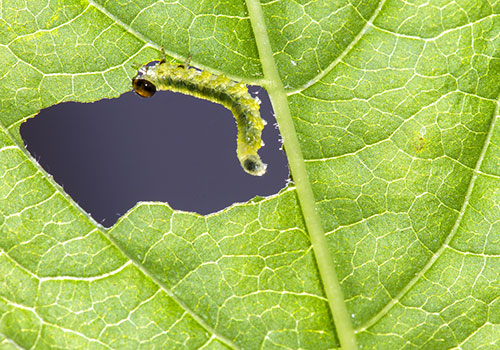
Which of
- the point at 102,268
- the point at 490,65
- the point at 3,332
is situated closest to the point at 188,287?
the point at 102,268

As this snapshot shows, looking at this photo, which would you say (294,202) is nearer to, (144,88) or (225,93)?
(225,93)

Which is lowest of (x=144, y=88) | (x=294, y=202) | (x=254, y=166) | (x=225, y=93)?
(x=294, y=202)

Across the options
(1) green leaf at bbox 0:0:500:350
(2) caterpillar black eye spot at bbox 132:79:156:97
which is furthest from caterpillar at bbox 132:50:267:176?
(1) green leaf at bbox 0:0:500:350

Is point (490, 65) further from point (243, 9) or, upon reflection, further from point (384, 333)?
point (384, 333)

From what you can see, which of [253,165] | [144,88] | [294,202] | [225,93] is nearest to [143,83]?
[144,88]

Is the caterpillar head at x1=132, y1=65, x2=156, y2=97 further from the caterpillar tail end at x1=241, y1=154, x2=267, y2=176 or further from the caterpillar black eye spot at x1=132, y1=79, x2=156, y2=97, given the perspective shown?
the caterpillar tail end at x1=241, y1=154, x2=267, y2=176

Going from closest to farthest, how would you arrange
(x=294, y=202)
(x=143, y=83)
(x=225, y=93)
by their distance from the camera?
(x=294, y=202), (x=143, y=83), (x=225, y=93)

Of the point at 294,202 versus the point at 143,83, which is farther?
the point at 143,83
